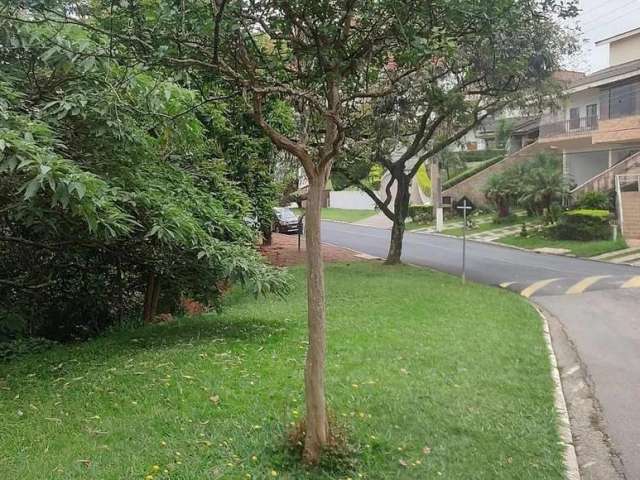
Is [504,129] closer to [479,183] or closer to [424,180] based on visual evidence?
[424,180]

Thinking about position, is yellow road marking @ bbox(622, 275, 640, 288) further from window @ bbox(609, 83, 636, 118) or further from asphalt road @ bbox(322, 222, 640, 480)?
window @ bbox(609, 83, 636, 118)

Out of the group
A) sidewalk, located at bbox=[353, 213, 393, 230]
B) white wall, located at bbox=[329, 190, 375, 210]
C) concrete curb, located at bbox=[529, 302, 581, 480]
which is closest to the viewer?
concrete curb, located at bbox=[529, 302, 581, 480]

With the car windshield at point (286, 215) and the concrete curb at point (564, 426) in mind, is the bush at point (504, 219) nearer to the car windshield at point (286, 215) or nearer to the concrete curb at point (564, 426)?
the car windshield at point (286, 215)

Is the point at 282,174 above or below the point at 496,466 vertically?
above

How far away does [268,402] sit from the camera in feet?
17.7

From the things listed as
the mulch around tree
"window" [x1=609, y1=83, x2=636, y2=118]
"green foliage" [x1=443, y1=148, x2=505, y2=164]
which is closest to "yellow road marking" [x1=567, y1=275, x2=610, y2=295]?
the mulch around tree

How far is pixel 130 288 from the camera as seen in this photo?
10.2 meters

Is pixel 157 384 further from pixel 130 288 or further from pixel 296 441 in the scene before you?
pixel 130 288

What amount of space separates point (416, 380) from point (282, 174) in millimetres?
15445

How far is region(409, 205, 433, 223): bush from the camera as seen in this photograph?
3878cm

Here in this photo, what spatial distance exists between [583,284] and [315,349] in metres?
12.5

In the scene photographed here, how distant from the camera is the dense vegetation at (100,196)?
5176 mm

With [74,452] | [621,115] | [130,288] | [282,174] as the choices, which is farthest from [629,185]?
[74,452]

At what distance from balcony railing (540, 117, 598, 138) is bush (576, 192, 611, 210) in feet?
17.8
